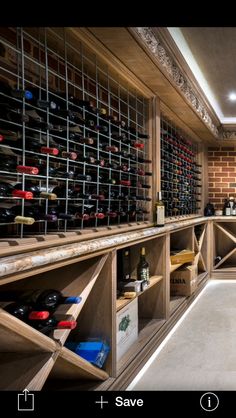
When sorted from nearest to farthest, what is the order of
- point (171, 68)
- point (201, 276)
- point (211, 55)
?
1. point (171, 68)
2. point (211, 55)
3. point (201, 276)

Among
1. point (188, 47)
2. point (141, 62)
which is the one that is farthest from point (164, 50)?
point (188, 47)

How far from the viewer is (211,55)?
281 cm

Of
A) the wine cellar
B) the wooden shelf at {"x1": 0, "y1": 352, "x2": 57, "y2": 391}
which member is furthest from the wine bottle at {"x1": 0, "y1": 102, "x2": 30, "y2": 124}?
the wooden shelf at {"x1": 0, "y1": 352, "x2": 57, "y2": 391}

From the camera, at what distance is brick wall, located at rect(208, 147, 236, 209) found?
5.29 meters

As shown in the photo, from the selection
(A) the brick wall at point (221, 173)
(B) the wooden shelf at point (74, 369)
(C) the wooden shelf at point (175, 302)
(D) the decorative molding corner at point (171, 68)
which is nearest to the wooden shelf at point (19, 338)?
(B) the wooden shelf at point (74, 369)

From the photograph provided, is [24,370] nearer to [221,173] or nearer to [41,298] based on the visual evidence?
[41,298]

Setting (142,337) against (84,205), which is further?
(142,337)

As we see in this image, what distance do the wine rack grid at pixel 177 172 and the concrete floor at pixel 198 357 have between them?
3.26ft

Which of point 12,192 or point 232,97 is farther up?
point 232,97

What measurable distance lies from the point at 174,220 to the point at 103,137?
4.77 ft

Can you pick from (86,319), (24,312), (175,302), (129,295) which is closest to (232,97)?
(175,302)

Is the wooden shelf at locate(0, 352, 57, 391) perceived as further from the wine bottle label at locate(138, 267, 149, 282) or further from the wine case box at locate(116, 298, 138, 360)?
the wine bottle label at locate(138, 267, 149, 282)
